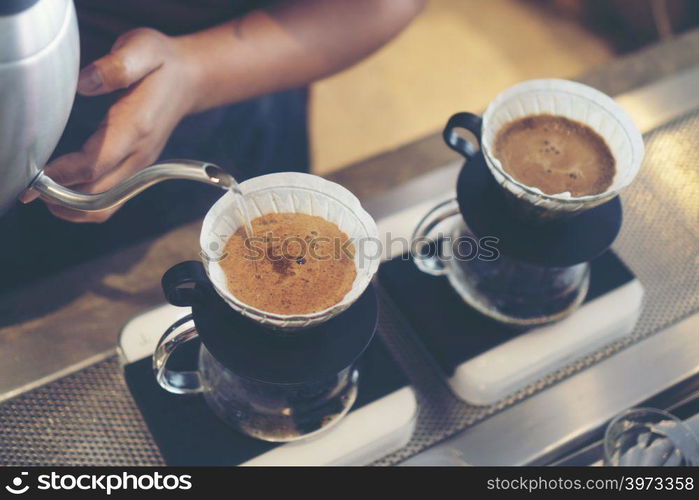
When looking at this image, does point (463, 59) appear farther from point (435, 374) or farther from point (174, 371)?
point (174, 371)

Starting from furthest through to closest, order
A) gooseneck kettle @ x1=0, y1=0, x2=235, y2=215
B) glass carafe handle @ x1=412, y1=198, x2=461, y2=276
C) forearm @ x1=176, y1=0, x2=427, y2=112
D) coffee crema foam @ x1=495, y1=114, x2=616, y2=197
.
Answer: forearm @ x1=176, y1=0, x2=427, y2=112
glass carafe handle @ x1=412, y1=198, x2=461, y2=276
coffee crema foam @ x1=495, y1=114, x2=616, y2=197
gooseneck kettle @ x1=0, y1=0, x2=235, y2=215

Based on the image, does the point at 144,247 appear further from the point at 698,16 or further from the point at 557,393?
the point at 698,16

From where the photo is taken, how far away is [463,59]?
6.91ft

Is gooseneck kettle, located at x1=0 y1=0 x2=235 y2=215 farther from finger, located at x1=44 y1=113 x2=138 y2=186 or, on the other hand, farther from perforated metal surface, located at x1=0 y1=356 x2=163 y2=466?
perforated metal surface, located at x1=0 y1=356 x2=163 y2=466

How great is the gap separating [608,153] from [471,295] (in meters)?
0.22

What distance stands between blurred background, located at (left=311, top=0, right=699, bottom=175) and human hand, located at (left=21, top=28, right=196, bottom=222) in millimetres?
1004

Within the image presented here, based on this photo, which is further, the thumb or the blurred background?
the blurred background

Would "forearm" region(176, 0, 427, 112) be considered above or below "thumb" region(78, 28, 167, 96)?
below

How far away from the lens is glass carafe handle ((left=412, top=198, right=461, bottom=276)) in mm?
825

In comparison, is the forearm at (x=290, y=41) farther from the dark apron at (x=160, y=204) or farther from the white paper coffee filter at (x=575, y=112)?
the white paper coffee filter at (x=575, y=112)

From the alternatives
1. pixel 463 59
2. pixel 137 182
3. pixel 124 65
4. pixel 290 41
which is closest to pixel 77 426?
pixel 137 182

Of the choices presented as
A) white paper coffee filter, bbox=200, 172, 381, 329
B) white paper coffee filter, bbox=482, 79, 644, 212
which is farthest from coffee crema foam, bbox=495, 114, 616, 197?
white paper coffee filter, bbox=200, 172, 381, 329

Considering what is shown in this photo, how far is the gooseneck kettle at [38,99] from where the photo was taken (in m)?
0.51
